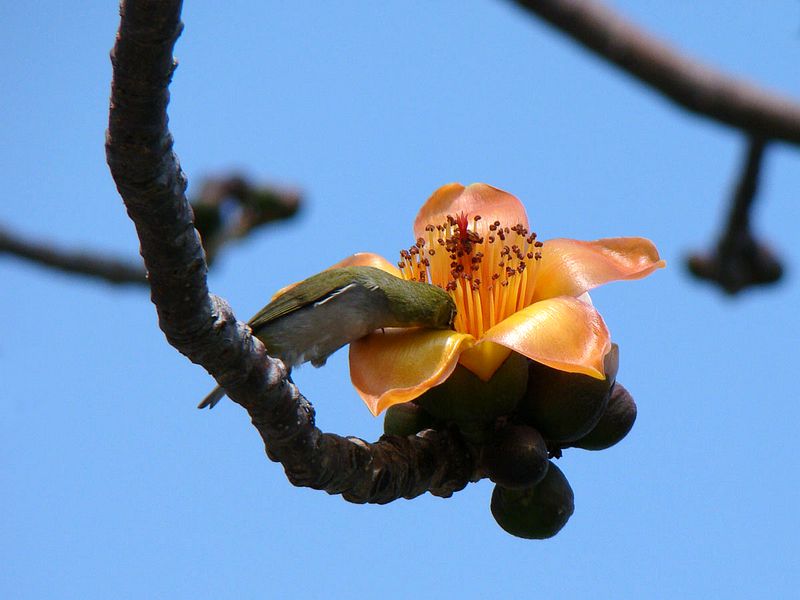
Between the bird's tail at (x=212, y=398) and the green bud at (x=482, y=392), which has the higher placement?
the bird's tail at (x=212, y=398)

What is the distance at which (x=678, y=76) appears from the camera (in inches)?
70.9

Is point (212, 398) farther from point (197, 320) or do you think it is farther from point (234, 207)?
point (197, 320)

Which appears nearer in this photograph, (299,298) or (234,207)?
(299,298)

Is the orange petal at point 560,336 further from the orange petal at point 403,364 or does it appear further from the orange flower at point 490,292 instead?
the orange petal at point 403,364

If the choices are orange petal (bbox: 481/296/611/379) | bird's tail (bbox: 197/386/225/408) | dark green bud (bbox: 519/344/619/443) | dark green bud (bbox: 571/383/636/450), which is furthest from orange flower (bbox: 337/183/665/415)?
bird's tail (bbox: 197/386/225/408)

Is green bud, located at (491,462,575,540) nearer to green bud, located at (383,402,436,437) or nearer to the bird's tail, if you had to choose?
green bud, located at (383,402,436,437)

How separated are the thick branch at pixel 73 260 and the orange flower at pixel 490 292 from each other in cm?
64

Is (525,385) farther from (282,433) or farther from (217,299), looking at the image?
(217,299)

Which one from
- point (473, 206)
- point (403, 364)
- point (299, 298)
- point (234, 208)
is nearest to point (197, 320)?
point (403, 364)

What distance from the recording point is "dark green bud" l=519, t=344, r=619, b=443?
272 centimetres

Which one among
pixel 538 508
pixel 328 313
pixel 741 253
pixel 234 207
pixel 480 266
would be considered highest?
pixel 234 207

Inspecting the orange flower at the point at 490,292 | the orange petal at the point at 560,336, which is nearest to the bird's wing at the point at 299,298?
the orange flower at the point at 490,292

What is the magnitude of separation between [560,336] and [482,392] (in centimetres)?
24

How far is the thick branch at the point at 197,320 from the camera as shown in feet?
5.61
